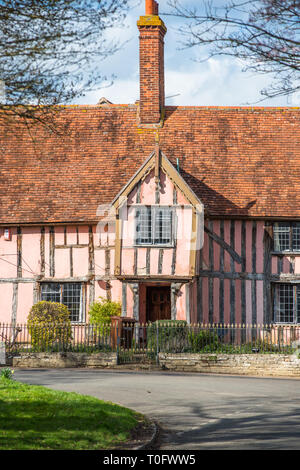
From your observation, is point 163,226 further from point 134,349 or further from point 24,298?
point 24,298

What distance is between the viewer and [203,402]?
1416cm

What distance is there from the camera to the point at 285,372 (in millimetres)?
21578

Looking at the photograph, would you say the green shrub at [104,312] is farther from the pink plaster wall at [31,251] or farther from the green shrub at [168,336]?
the green shrub at [168,336]

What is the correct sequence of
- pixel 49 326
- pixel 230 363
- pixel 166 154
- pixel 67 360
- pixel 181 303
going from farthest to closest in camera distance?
pixel 166 154 → pixel 181 303 → pixel 49 326 → pixel 67 360 → pixel 230 363

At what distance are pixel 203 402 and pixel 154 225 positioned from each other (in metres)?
12.0

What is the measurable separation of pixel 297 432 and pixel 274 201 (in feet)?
55.2

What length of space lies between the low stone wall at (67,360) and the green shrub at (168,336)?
4.39ft

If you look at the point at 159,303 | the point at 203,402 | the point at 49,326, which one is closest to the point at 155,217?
the point at 159,303

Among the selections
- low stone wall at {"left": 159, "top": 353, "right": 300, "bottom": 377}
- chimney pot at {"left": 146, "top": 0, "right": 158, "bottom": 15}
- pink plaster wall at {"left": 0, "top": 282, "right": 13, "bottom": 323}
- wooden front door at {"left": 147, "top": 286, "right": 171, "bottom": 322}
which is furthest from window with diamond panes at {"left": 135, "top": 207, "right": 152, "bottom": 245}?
chimney pot at {"left": 146, "top": 0, "right": 158, "bottom": 15}

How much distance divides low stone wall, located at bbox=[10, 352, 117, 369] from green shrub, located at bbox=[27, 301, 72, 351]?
52cm

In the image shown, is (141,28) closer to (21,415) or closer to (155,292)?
(155,292)

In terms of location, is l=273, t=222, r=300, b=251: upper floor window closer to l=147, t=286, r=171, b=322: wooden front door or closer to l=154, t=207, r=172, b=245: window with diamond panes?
l=154, t=207, r=172, b=245: window with diamond panes

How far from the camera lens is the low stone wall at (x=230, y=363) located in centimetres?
2167

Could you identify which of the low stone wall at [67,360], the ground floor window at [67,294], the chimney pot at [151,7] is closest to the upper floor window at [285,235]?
the ground floor window at [67,294]
